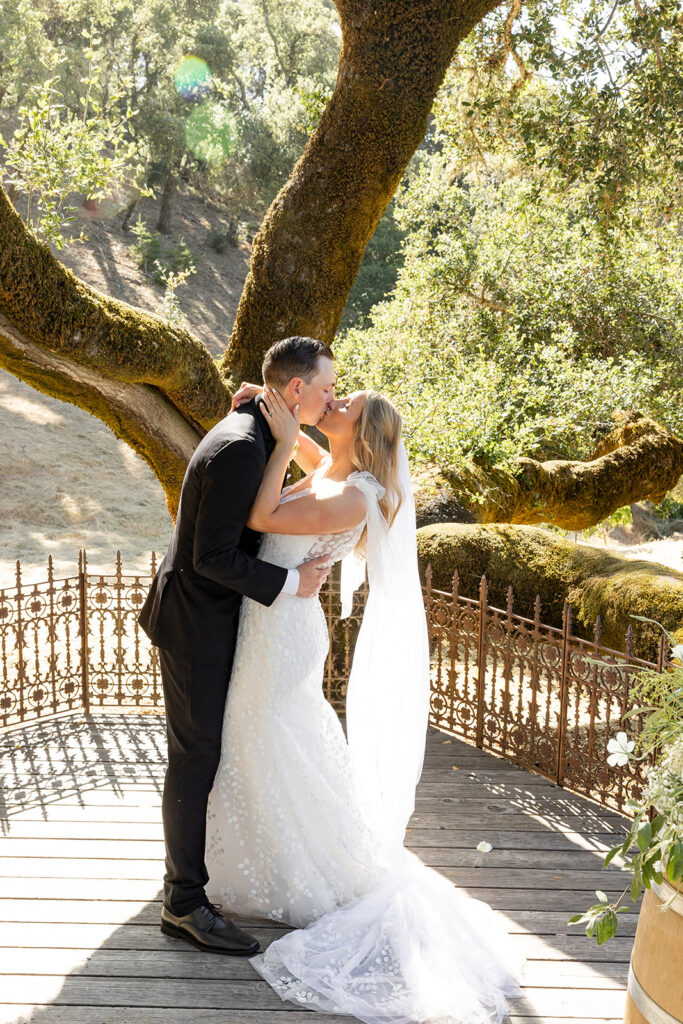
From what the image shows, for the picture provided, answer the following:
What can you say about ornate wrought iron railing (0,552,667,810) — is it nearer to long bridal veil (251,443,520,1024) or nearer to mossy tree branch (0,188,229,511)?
mossy tree branch (0,188,229,511)

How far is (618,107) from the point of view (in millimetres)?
9438

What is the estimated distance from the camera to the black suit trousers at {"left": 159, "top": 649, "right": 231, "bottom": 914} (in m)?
4.05

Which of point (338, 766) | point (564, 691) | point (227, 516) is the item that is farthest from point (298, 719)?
point (564, 691)

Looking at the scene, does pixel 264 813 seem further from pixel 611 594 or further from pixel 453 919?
pixel 611 594

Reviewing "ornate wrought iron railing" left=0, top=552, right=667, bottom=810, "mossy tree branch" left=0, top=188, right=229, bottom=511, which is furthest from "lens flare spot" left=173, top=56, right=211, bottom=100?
"ornate wrought iron railing" left=0, top=552, right=667, bottom=810

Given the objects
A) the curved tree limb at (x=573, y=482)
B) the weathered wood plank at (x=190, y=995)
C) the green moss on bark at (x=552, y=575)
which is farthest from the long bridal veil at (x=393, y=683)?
the curved tree limb at (x=573, y=482)

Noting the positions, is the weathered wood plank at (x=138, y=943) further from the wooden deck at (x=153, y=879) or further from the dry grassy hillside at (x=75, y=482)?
the dry grassy hillside at (x=75, y=482)

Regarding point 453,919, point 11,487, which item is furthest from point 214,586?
point 11,487

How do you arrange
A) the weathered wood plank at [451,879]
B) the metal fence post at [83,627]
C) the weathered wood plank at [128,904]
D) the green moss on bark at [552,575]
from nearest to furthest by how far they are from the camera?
the weathered wood plank at [128,904], the weathered wood plank at [451,879], the green moss on bark at [552,575], the metal fence post at [83,627]

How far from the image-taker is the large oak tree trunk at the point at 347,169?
6641mm

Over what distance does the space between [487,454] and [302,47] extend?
1202 inches

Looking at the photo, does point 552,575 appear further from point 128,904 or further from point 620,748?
point 620,748

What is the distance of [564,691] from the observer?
5.89m

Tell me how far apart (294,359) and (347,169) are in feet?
11.6
